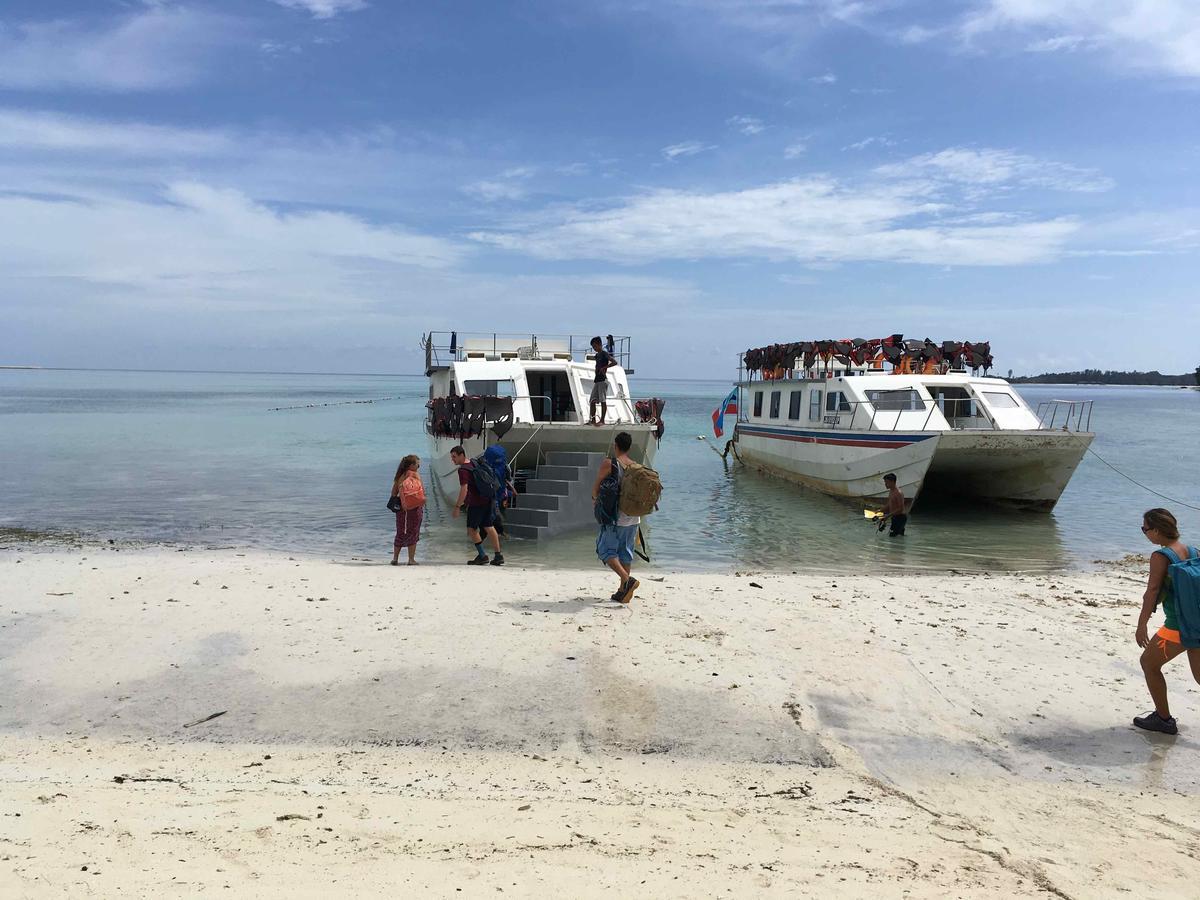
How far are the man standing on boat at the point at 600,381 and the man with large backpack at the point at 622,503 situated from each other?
7.31 meters

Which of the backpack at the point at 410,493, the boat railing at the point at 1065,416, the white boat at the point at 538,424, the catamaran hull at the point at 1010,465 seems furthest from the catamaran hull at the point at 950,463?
the backpack at the point at 410,493

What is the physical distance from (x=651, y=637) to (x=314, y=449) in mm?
33081

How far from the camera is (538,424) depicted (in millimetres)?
16453

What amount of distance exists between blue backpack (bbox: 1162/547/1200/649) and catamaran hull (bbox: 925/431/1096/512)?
1252 centimetres

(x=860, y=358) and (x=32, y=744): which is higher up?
(x=860, y=358)

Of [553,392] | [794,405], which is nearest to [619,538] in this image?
[553,392]

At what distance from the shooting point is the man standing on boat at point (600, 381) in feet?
52.7

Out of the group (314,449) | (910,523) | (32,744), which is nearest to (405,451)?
(314,449)

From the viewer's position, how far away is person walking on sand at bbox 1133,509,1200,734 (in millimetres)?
5887

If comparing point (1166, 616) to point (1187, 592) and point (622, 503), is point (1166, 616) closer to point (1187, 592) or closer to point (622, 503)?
point (1187, 592)

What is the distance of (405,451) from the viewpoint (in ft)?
128

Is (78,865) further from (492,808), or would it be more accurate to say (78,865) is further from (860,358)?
(860,358)

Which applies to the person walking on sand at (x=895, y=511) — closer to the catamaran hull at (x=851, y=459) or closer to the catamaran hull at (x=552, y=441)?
the catamaran hull at (x=851, y=459)

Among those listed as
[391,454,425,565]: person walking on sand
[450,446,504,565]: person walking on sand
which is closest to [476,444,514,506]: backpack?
[450,446,504,565]: person walking on sand
